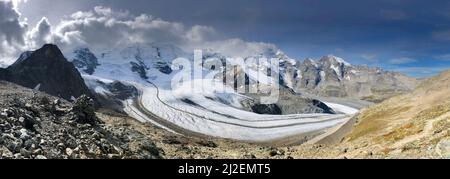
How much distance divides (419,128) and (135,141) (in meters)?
26.4

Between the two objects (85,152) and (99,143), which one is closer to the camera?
(85,152)

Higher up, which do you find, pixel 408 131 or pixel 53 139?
pixel 408 131

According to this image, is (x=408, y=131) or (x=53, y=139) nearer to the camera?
(x=53, y=139)

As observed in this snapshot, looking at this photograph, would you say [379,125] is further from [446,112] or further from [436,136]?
[436,136]

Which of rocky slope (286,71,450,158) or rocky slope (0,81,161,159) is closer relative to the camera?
rocky slope (0,81,161,159)

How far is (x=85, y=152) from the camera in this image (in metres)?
30.6

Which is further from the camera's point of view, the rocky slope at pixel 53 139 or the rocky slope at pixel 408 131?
the rocky slope at pixel 408 131

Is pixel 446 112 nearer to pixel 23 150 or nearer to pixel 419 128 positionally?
pixel 419 128
